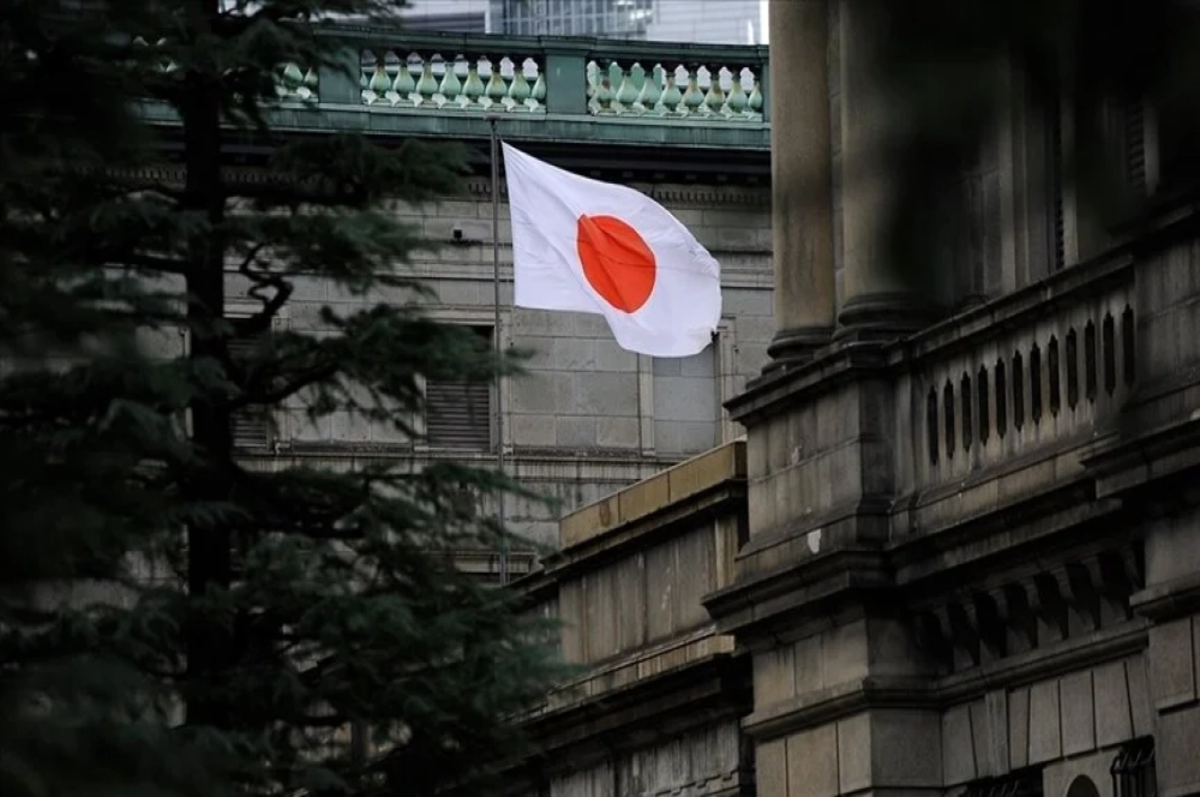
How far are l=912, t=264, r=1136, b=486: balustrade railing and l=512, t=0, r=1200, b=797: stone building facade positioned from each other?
0.02 m

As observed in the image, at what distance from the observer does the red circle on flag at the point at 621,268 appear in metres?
36.6

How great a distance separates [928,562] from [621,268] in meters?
14.1

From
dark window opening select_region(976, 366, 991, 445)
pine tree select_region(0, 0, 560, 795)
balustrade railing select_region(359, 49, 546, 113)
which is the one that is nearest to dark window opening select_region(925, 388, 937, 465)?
dark window opening select_region(976, 366, 991, 445)

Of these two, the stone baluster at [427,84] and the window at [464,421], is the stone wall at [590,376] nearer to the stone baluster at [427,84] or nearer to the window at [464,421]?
the window at [464,421]

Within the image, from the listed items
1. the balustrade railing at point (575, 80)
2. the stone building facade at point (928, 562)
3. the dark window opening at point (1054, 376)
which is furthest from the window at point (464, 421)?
the dark window opening at point (1054, 376)

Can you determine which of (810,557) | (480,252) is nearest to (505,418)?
(480,252)

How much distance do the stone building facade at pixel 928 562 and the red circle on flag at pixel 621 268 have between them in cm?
822

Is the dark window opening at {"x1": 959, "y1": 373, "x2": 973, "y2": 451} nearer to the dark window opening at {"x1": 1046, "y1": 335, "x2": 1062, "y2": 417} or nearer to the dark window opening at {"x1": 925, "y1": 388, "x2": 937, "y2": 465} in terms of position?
the dark window opening at {"x1": 925, "y1": 388, "x2": 937, "y2": 465}

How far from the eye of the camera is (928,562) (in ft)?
75.2

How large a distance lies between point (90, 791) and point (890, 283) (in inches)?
80.2

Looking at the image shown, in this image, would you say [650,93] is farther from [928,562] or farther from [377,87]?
[928,562]

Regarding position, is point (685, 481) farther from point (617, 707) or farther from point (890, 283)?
point (890, 283)

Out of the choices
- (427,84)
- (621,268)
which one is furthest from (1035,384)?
(427,84)

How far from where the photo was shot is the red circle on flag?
36625mm
